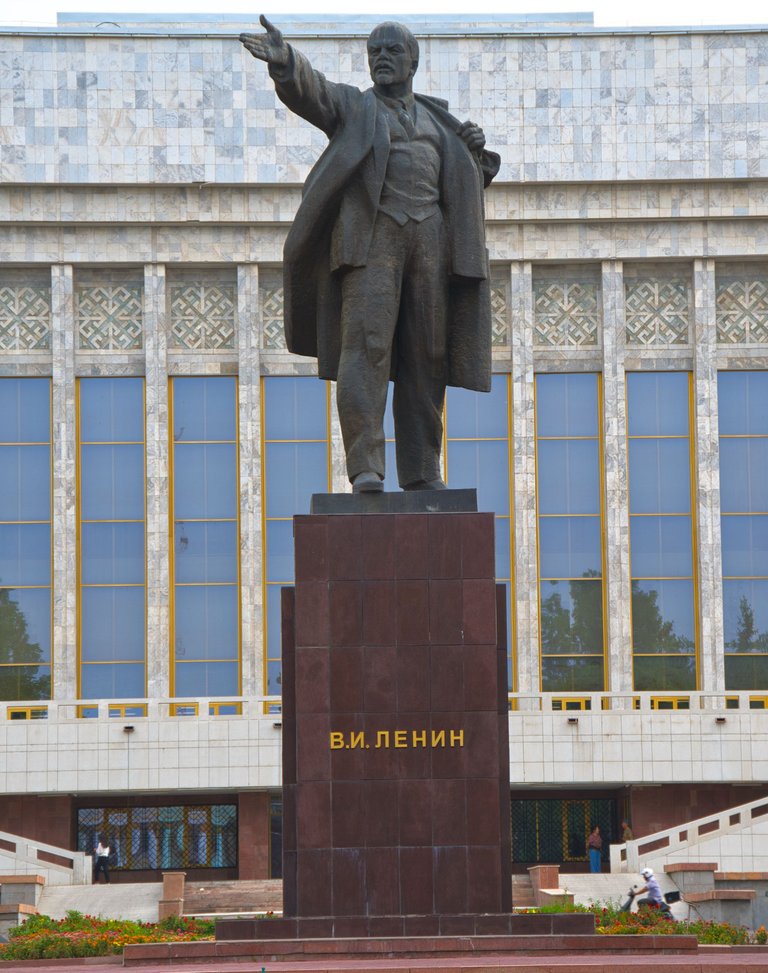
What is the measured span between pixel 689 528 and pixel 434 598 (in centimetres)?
3269

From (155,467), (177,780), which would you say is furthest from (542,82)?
(177,780)

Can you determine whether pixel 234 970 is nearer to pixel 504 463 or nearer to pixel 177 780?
pixel 177 780

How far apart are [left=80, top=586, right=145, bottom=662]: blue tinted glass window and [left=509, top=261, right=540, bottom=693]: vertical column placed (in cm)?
837

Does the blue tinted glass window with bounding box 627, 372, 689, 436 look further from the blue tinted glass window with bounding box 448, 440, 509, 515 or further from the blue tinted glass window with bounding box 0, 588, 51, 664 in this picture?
the blue tinted glass window with bounding box 0, 588, 51, 664

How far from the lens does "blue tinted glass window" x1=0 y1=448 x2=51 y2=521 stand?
46188 millimetres

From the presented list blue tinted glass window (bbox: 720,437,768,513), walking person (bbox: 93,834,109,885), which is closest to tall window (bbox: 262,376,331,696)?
walking person (bbox: 93,834,109,885)

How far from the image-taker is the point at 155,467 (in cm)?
4591

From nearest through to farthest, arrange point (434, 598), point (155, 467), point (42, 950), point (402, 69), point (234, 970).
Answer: point (234, 970), point (434, 598), point (402, 69), point (42, 950), point (155, 467)

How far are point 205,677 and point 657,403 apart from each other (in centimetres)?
1189

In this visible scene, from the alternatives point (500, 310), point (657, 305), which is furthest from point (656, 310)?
point (500, 310)

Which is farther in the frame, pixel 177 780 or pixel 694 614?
pixel 694 614

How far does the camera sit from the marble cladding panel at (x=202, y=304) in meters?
47.2

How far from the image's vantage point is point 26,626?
1797 inches

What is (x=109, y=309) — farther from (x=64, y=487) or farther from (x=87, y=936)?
(x=87, y=936)
